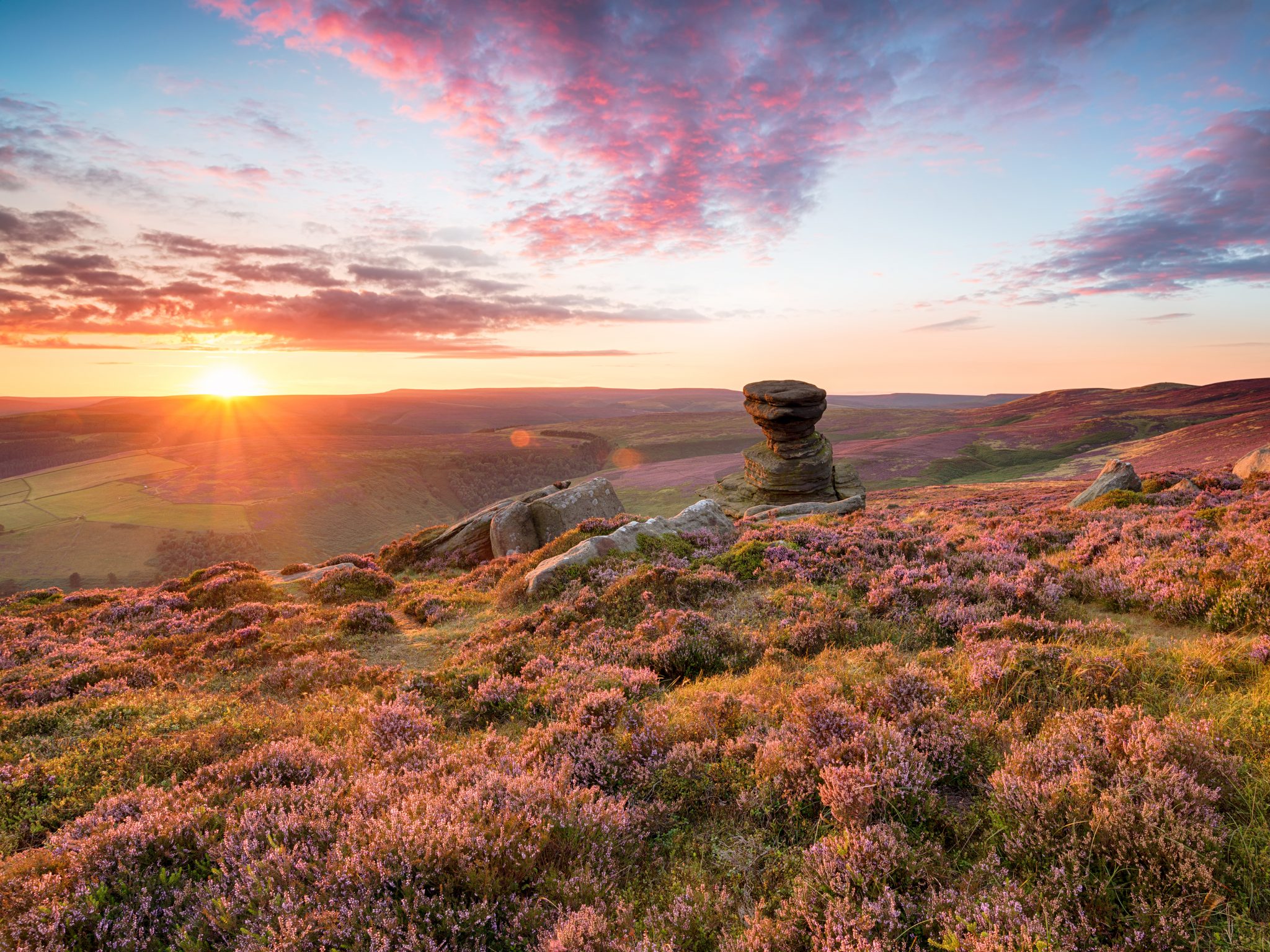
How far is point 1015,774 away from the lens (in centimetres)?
433

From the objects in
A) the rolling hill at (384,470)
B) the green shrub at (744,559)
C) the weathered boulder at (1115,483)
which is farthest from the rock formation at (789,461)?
the green shrub at (744,559)

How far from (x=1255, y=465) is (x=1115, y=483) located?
5487 millimetres

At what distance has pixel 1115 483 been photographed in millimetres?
24672

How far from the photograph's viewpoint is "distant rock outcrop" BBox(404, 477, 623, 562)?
2314cm

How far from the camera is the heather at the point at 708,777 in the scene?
345 cm

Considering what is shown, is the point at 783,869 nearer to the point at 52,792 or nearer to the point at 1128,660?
the point at 1128,660

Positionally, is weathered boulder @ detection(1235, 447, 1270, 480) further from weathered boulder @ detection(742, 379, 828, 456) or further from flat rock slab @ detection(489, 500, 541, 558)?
flat rock slab @ detection(489, 500, 541, 558)

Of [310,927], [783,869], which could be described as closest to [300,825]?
[310,927]

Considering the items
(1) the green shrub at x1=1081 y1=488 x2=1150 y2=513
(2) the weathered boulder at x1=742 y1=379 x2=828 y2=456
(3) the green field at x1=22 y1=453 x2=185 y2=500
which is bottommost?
(3) the green field at x1=22 y1=453 x2=185 y2=500

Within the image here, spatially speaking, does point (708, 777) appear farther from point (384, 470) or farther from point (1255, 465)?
point (384, 470)

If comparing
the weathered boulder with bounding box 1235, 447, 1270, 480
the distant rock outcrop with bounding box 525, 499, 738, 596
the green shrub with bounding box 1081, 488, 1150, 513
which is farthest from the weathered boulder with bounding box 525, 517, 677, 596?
the weathered boulder with bounding box 1235, 447, 1270, 480

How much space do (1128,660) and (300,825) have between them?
29.2ft

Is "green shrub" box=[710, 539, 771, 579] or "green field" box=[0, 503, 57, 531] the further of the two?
"green field" box=[0, 503, 57, 531]

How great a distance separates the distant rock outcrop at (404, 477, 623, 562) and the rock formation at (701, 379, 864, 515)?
670 inches
